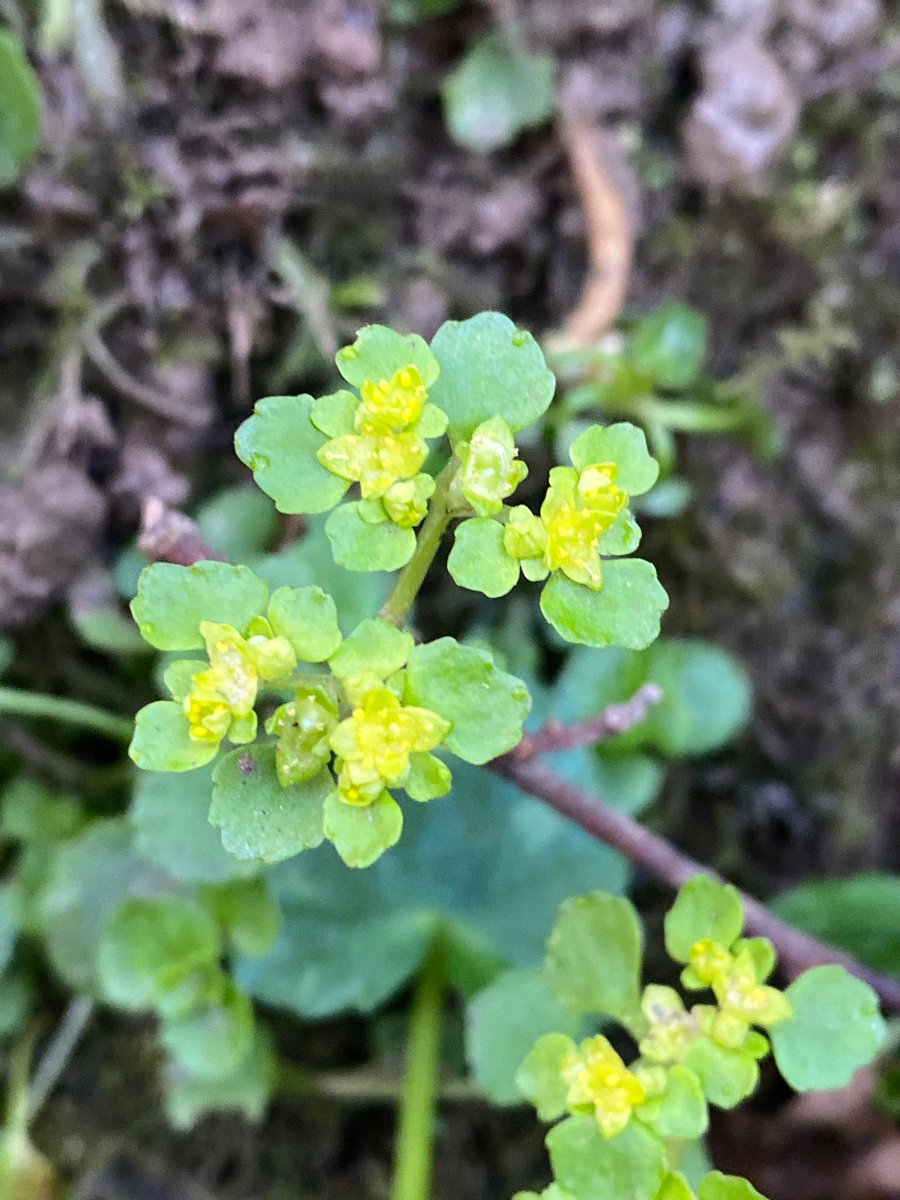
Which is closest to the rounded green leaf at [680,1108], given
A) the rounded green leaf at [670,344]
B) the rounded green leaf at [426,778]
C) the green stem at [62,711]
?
the rounded green leaf at [426,778]

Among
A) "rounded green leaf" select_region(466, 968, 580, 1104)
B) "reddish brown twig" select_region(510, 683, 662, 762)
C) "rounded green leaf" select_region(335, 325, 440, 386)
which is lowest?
"rounded green leaf" select_region(466, 968, 580, 1104)

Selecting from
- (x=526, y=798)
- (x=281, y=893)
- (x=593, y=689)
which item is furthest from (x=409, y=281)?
(x=281, y=893)

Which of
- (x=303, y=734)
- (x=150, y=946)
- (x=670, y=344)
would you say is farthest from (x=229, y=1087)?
(x=670, y=344)

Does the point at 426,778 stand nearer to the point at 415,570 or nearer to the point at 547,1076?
the point at 415,570

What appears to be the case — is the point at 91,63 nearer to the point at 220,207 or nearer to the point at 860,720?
the point at 220,207

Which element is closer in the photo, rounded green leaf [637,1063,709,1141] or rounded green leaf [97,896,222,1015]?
rounded green leaf [637,1063,709,1141]

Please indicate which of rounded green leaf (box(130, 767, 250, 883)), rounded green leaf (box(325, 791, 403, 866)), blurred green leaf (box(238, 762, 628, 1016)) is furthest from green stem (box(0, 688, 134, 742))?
rounded green leaf (box(325, 791, 403, 866))

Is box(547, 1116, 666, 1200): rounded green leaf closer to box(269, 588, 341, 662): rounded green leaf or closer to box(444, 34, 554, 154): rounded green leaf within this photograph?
box(269, 588, 341, 662): rounded green leaf

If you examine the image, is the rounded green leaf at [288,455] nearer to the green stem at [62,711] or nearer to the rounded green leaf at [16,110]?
the green stem at [62,711]
